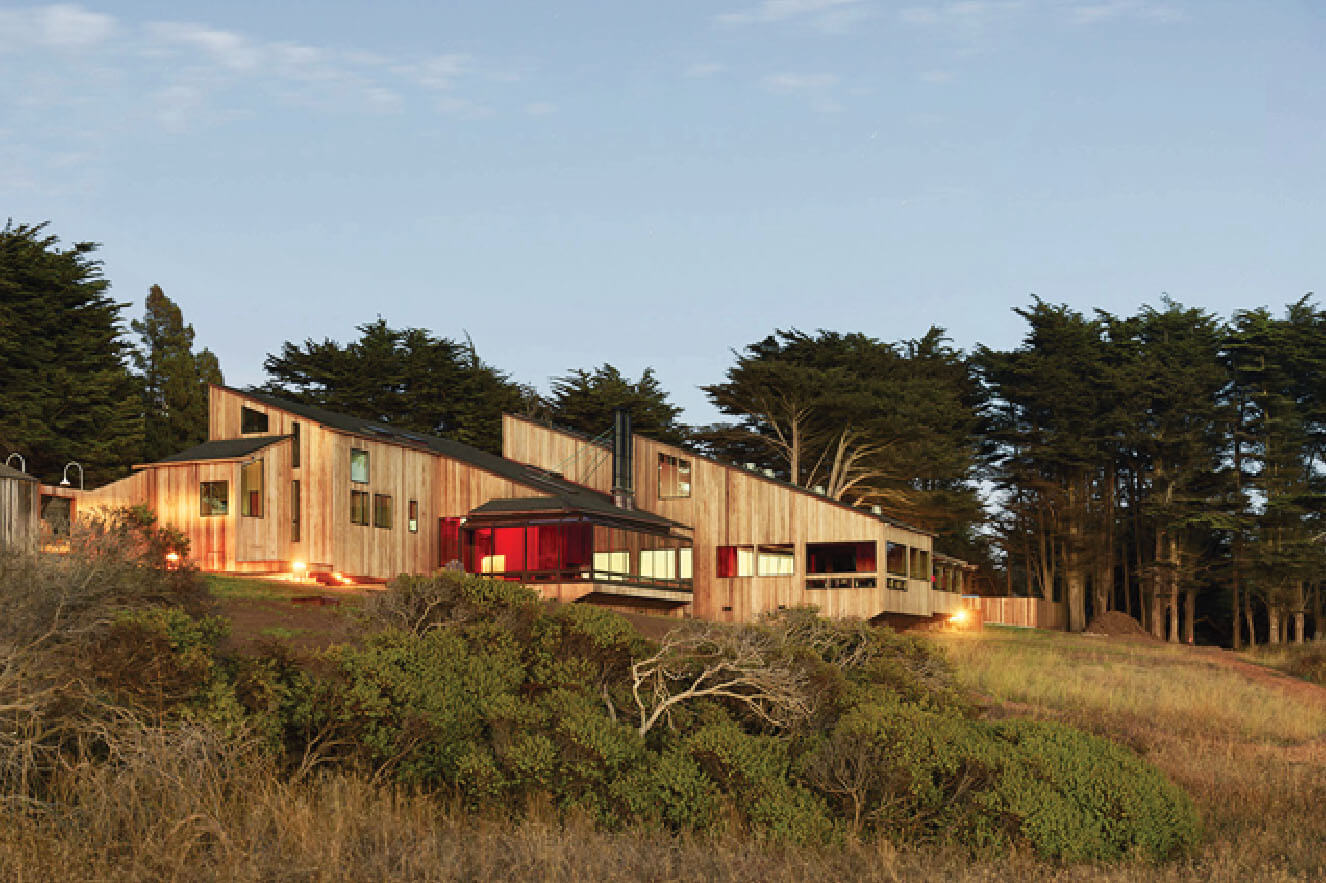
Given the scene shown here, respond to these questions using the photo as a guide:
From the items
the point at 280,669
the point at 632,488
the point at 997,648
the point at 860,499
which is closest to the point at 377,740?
the point at 280,669

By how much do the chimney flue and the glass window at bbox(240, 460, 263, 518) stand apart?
32.8 feet

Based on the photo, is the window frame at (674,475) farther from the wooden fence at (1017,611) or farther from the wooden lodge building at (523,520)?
the wooden fence at (1017,611)

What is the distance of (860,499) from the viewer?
152 feet

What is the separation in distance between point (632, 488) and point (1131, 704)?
59.2ft

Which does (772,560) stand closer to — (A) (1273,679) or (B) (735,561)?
(B) (735,561)

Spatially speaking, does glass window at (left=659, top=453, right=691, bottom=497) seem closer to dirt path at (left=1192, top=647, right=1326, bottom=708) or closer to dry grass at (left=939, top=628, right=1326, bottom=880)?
dry grass at (left=939, top=628, right=1326, bottom=880)

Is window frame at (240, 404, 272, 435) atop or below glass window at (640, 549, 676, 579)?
atop

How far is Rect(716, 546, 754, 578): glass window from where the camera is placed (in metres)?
37.7

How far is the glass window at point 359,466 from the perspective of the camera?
33688mm

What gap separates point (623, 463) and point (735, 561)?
14.1 ft

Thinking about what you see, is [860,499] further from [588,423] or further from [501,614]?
[501,614]

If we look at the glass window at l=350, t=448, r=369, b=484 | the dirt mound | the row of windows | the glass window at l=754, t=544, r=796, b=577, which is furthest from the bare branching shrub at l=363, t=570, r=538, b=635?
the dirt mound

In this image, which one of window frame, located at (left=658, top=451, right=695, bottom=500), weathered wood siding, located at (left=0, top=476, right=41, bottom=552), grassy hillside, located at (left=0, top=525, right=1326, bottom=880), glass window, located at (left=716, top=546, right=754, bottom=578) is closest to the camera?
grassy hillside, located at (left=0, top=525, right=1326, bottom=880)

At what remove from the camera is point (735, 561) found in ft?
124
